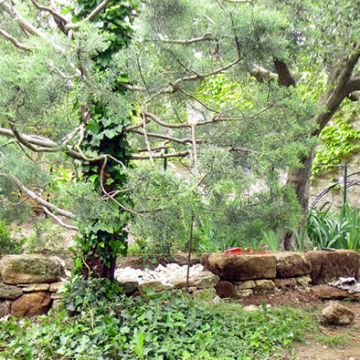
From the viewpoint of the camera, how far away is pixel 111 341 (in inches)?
87.8

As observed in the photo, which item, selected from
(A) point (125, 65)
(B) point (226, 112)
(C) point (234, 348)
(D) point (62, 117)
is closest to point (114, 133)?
(D) point (62, 117)

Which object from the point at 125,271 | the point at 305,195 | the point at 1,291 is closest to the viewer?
the point at 1,291

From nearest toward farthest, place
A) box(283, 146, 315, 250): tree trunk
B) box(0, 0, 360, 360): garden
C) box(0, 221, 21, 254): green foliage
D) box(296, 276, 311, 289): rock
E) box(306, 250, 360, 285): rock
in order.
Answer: box(0, 0, 360, 360): garden
box(0, 221, 21, 254): green foliage
box(296, 276, 311, 289): rock
box(306, 250, 360, 285): rock
box(283, 146, 315, 250): tree trunk

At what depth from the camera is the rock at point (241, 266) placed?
3.59 metres

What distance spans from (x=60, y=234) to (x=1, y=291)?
1050mm

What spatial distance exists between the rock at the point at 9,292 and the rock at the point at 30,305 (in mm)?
38

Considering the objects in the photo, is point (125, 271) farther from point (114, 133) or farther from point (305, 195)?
point (305, 195)

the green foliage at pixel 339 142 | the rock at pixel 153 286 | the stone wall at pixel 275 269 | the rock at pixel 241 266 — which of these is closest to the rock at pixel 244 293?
the stone wall at pixel 275 269

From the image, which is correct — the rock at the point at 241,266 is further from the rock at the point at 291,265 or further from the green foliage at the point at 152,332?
the green foliage at the point at 152,332

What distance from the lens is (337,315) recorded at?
114 inches

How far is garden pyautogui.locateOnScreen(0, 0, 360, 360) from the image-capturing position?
7.00 feet

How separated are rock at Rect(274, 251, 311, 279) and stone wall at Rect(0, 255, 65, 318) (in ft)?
6.29

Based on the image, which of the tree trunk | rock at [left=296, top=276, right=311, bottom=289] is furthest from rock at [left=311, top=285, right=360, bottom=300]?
the tree trunk

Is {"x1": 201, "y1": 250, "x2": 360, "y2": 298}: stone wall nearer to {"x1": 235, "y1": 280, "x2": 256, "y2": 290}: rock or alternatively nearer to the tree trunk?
{"x1": 235, "y1": 280, "x2": 256, "y2": 290}: rock
